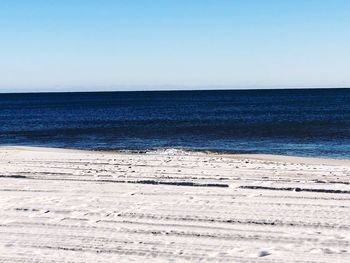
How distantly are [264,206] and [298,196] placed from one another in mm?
1144

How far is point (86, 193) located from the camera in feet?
31.6

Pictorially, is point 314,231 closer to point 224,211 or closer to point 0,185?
point 224,211

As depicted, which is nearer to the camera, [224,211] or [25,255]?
[25,255]

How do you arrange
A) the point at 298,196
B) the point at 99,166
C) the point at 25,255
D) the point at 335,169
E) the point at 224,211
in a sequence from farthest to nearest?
the point at 99,166 → the point at 335,169 → the point at 298,196 → the point at 224,211 → the point at 25,255

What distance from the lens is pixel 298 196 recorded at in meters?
9.16

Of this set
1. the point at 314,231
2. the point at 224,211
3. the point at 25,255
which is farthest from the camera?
the point at 224,211

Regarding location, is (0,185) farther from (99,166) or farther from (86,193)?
(99,166)

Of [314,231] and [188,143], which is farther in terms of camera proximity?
[188,143]

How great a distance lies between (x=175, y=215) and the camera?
779 cm

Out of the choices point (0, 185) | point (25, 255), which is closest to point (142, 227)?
point (25, 255)

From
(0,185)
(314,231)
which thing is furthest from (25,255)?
(0,185)

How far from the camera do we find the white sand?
240 inches

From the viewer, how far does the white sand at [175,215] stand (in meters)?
6.10

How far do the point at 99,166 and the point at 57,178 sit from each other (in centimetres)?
238
